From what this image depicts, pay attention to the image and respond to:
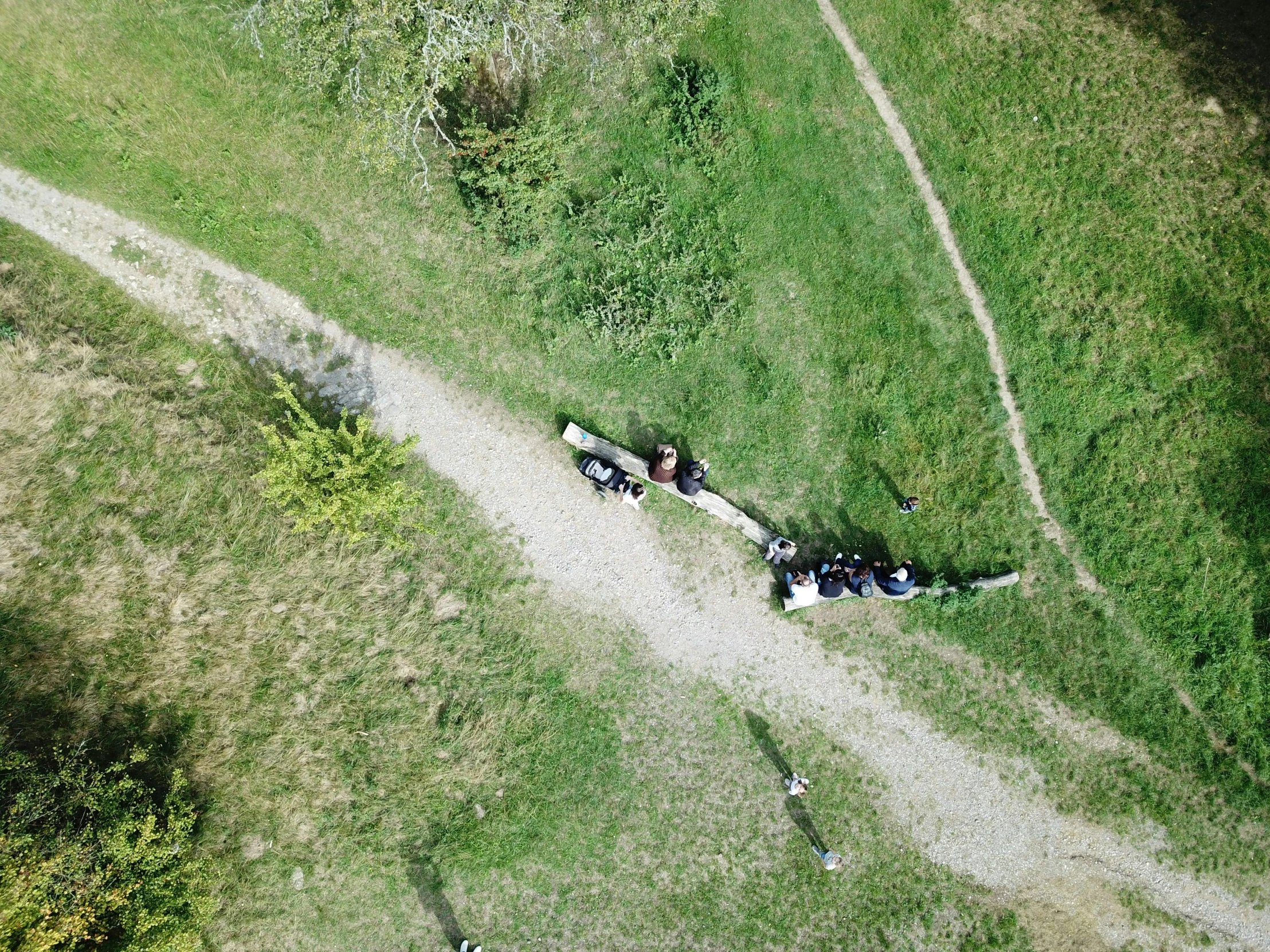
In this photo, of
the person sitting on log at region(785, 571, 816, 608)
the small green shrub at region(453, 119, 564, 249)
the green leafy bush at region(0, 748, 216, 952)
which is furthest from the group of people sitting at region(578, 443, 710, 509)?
the green leafy bush at region(0, 748, 216, 952)

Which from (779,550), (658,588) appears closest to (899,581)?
(779,550)


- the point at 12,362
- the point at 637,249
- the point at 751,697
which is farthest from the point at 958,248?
the point at 12,362

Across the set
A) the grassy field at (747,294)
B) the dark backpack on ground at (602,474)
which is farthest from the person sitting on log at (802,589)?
the dark backpack on ground at (602,474)

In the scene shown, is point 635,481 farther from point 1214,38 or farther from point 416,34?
point 1214,38

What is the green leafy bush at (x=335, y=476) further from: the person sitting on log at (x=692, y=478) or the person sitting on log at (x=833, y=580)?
the person sitting on log at (x=833, y=580)

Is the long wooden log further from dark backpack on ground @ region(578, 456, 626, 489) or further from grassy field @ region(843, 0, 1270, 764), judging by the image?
grassy field @ region(843, 0, 1270, 764)
